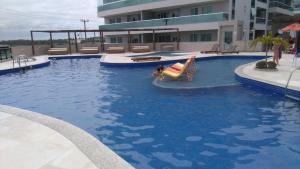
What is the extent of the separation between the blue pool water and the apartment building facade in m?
19.4

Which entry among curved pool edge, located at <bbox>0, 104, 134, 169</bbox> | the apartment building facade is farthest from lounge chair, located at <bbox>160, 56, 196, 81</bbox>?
the apartment building facade

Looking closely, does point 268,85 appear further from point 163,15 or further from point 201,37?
point 163,15

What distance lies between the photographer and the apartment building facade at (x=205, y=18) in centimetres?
2922

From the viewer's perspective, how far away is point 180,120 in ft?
24.4

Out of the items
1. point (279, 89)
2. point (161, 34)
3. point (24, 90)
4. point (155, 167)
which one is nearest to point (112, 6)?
point (161, 34)

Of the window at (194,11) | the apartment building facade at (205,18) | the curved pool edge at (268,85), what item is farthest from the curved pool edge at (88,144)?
the window at (194,11)

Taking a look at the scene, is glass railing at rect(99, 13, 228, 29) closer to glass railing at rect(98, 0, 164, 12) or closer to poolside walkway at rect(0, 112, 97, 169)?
glass railing at rect(98, 0, 164, 12)

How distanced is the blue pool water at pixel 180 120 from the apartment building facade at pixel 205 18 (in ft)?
63.7

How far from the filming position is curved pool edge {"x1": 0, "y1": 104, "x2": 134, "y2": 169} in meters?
4.29

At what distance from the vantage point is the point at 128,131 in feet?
22.1

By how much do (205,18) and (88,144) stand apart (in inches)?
1138

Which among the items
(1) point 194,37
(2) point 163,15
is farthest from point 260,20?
(2) point 163,15

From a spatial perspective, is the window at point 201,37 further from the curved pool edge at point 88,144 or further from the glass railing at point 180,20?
the curved pool edge at point 88,144

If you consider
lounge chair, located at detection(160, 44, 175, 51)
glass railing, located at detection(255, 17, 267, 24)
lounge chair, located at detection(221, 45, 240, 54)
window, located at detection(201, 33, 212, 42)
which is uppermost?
glass railing, located at detection(255, 17, 267, 24)
